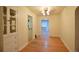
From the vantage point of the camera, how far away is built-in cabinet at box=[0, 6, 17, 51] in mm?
3455

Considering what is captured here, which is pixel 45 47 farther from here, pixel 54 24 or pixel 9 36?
pixel 54 24

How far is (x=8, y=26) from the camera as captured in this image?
12.5 feet

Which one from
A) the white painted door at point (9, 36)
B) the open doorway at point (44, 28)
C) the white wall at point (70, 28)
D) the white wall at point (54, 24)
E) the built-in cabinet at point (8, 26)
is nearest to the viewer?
the built-in cabinet at point (8, 26)

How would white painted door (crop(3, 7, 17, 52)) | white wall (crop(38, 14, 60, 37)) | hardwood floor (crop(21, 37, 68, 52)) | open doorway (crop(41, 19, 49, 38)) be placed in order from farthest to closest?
open doorway (crop(41, 19, 49, 38)) → white wall (crop(38, 14, 60, 37)) → hardwood floor (crop(21, 37, 68, 52)) → white painted door (crop(3, 7, 17, 52))

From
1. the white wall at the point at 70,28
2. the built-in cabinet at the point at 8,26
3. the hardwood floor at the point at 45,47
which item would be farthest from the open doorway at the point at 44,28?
the built-in cabinet at the point at 8,26

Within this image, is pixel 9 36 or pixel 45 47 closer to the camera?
pixel 9 36

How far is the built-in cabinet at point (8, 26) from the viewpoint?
11.3 ft

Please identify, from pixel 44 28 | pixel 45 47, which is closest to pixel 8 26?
pixel 45 47

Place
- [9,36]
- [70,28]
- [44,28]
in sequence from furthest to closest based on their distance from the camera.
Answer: [44,28]
[70,28]
[9,36]

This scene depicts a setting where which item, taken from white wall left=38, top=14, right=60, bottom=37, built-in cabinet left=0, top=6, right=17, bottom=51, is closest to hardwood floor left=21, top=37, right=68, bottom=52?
built-in cabinet left=0, top=6, right=17, bottom=51

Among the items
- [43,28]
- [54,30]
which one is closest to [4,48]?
[54,30]

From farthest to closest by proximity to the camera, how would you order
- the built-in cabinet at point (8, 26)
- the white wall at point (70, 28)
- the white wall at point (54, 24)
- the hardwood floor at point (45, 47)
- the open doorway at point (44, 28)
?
the open doorway at point (44, 28)
the white wall at point (54, 24)
the hardwood floor at point (45, 47)
the white wall at point (70, 28)
the built-in cabinet at point (8, 26)

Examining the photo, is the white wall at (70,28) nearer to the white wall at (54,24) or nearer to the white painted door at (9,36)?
the white painted door at (9,36)

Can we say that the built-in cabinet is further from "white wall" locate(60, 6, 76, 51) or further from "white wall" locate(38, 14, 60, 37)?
"white wall" locate(38, 14, 60, 37)
